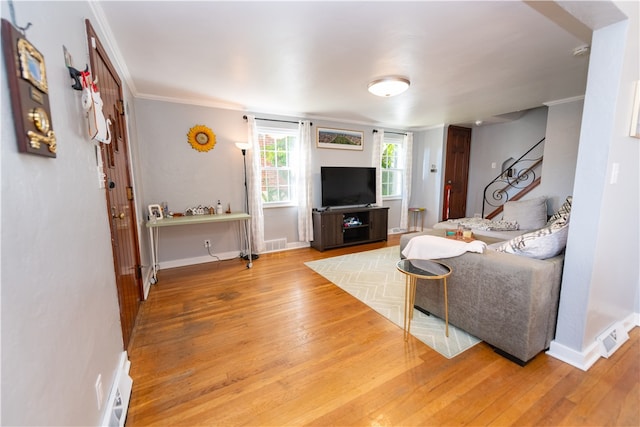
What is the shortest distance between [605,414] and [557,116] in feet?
12.6

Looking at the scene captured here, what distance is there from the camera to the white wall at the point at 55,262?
0.68 meters

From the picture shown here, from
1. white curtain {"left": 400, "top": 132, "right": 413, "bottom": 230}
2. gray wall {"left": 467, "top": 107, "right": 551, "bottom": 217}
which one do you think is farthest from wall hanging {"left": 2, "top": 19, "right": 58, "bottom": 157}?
gray wall {"left": 467, "top": 107, "right": 551, "bottom": 217}

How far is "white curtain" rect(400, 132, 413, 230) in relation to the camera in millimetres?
5570

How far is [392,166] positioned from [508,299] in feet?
14.1

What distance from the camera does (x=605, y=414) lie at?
138cm

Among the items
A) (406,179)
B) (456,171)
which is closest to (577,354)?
(406,179)

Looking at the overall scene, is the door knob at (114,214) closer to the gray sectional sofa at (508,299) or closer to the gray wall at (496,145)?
the gray sectional sofa at (508,299)

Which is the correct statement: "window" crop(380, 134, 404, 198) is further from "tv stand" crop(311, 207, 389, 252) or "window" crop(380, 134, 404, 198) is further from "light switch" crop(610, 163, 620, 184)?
"light switch" crop(610, 163, 620, 184)

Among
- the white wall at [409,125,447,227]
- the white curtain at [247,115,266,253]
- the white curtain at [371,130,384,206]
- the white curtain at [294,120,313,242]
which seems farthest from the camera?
the white wall at [409,125,447,227]

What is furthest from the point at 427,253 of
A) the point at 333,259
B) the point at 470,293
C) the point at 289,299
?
the point at 333,259

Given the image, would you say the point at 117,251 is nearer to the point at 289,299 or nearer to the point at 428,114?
the point at 289,299

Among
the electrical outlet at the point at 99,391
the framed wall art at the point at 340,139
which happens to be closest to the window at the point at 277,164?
the framed wall art at the point at 340,139

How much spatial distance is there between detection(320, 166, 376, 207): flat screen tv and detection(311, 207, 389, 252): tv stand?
19 centimetres

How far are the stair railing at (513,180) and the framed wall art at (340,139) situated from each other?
116 inches
